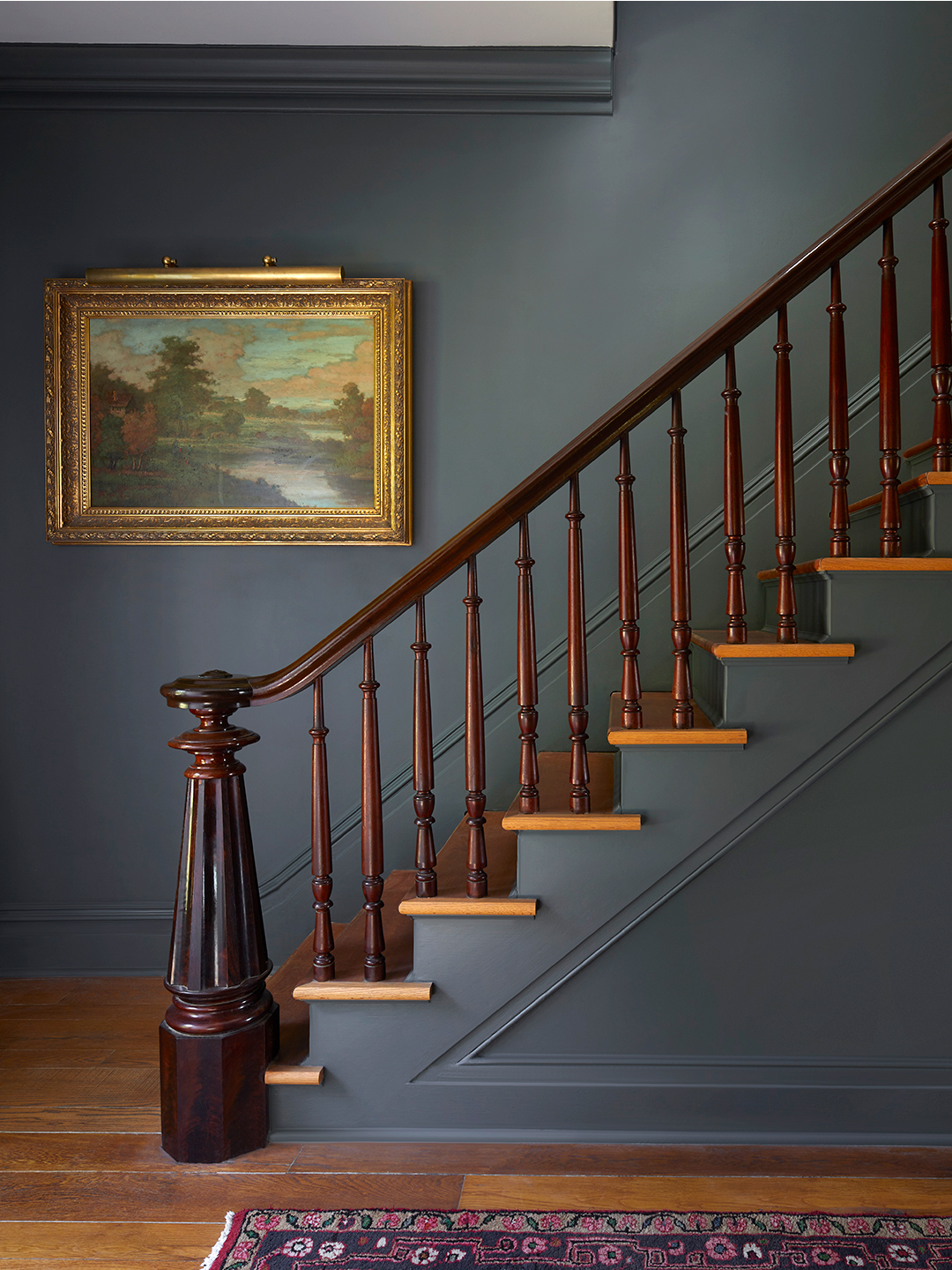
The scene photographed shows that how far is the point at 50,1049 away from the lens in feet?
7.50

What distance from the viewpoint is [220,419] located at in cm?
285

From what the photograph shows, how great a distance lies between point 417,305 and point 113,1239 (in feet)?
8.98

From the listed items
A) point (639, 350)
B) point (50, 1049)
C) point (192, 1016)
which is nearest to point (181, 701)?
point (192, 1016)

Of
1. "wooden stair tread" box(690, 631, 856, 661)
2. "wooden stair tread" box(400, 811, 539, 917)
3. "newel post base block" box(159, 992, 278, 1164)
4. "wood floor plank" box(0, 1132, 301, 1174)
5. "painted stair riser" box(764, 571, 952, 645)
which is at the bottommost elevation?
"wood floor plank" box(0, 1132, 301, 1174)

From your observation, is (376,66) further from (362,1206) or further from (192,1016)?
(362,1206)

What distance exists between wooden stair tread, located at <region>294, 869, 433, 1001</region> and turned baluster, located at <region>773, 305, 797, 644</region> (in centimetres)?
115

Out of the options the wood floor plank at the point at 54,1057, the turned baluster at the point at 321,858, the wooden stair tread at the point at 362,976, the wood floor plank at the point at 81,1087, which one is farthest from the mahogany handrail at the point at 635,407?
the wood floor plank at the point at 54,1057

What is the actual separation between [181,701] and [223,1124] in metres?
0.93

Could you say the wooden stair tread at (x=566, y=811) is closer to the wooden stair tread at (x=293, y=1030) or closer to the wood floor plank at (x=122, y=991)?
the wooden stair tread at (x=293, y=1030)

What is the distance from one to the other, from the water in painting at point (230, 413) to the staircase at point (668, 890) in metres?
1.24

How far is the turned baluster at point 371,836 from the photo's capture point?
180cm

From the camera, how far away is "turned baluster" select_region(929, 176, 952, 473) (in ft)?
5.63

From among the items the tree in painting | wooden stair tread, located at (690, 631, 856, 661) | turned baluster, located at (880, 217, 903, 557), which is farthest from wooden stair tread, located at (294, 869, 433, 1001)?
the tree in painting

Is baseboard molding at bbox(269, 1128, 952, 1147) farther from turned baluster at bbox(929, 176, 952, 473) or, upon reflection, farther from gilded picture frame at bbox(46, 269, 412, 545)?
gilded picture frame at bbox(46, 269, 412, 545)
